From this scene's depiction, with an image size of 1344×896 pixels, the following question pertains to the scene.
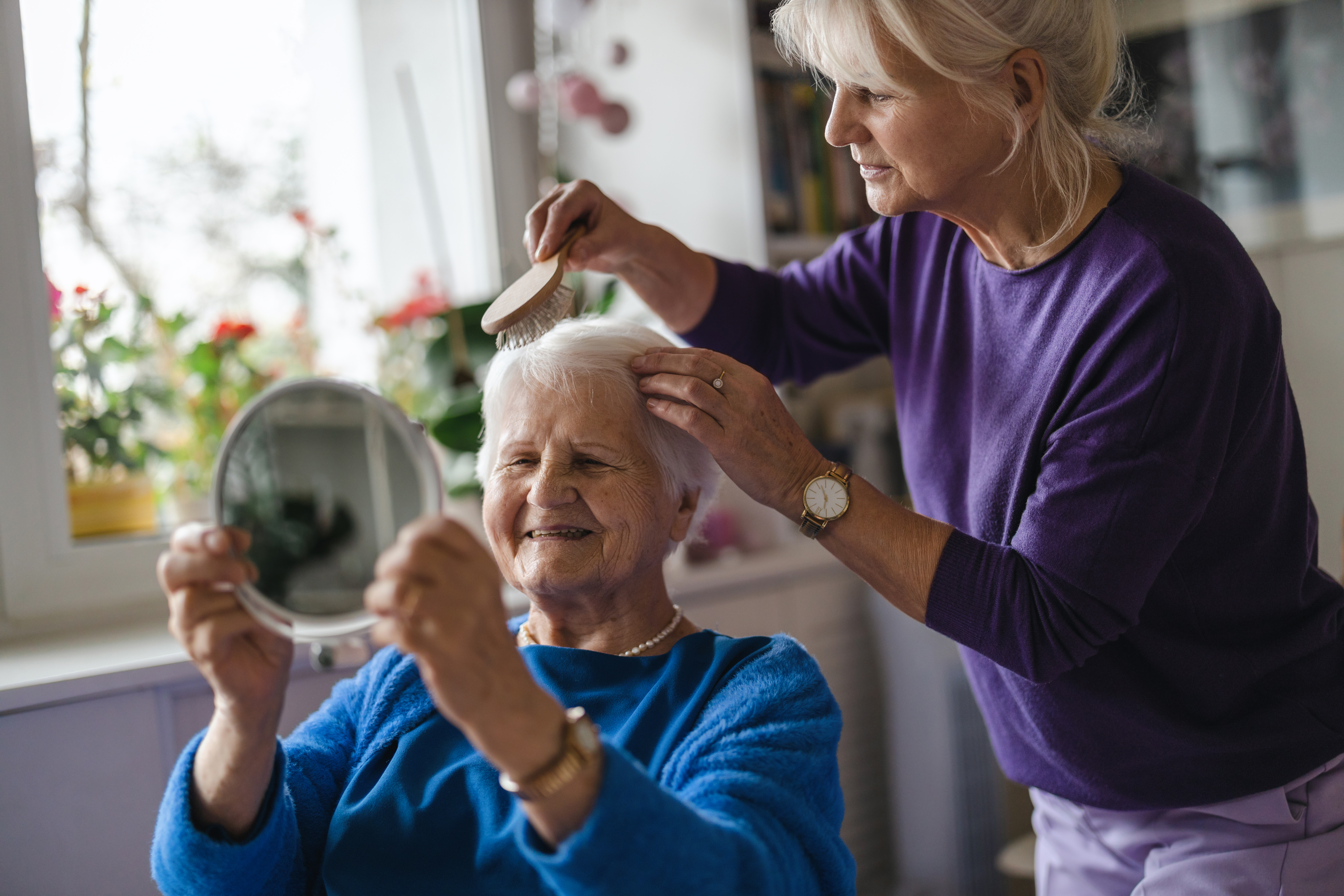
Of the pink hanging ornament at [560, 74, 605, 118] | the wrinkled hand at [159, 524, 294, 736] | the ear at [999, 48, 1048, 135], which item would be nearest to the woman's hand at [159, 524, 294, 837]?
the wrinkled hand at [159, 524, 294, 736]

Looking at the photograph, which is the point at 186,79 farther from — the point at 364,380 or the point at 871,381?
the point at 871,381

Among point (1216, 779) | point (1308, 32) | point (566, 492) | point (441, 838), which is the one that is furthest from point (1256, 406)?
point (1308, 32)

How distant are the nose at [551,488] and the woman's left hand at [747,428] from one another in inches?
5.8

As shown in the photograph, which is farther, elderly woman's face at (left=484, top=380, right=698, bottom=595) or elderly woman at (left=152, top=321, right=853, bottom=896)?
elderly woman's face at (left=484, top=380, right=698, bottom=595)

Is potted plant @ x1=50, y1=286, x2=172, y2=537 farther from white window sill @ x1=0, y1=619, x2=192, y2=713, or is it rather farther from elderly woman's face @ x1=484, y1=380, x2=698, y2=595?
elderly woman's face @ x1=484, y1=380, x2=698, y2=595

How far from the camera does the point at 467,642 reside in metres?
0.75

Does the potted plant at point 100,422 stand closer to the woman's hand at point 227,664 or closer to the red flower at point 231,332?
the red flower at point 231,332

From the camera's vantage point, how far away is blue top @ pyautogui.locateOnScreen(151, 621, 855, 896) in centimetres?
83

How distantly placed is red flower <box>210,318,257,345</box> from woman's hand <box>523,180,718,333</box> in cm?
85

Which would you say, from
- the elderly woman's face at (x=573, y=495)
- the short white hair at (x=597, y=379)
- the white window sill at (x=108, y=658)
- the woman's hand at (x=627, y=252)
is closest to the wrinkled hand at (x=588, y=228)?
the woman's hand at (x=627, y=252)

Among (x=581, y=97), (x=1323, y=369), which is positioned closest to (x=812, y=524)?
(x=1323, y=369)

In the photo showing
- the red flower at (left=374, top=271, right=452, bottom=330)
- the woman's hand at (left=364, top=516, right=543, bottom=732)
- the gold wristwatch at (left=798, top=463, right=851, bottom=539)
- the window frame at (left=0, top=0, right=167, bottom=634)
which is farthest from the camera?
the red flower at (left=374, top=271, right=452, bottom=330)

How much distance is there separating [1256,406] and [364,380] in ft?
5.82

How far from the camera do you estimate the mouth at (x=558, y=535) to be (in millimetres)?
1182
